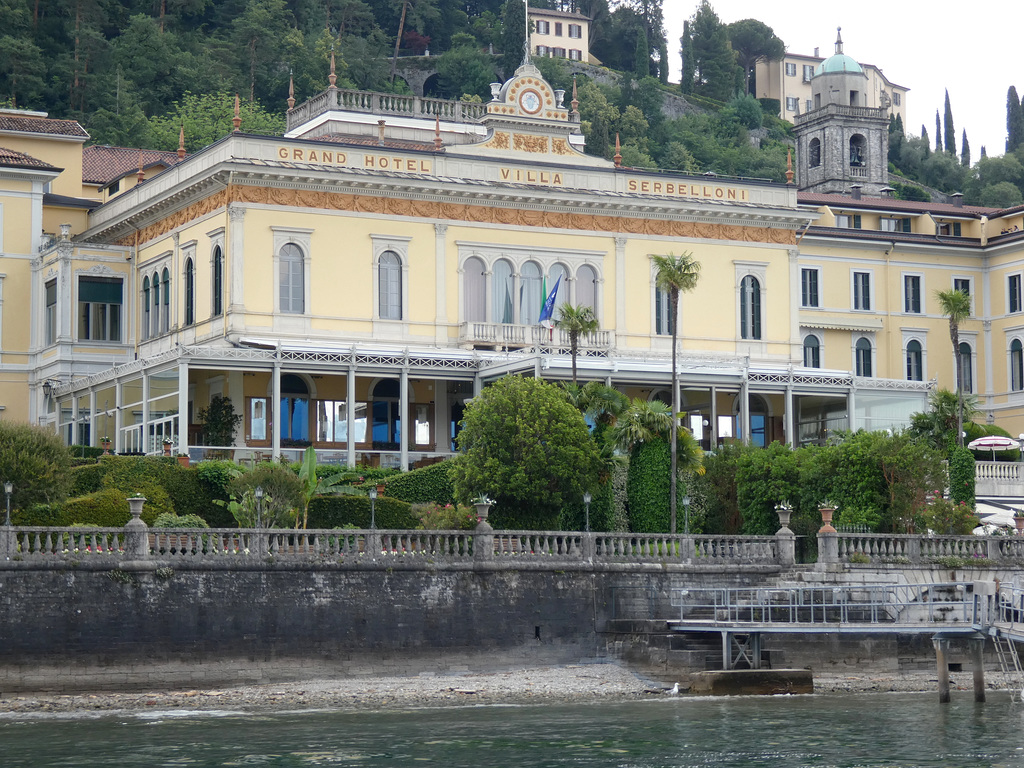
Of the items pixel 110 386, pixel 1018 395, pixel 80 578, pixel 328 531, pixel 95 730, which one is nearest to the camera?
pixel 95 730

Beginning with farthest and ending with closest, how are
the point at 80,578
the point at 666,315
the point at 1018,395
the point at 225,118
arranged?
the point at 225,118, the point at 1018,395, the point at 666,315, the point at 80,578

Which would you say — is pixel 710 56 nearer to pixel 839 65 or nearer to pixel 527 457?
pixel 839 65

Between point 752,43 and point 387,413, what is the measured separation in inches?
4324

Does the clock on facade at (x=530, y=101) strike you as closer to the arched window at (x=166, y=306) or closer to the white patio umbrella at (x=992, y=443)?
the arched window at (x=166, y=306)

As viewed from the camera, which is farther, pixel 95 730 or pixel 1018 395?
pixel 1018 395

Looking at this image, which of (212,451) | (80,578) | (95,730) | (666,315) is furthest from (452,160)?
(95,730)

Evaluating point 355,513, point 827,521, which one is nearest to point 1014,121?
point 827,521

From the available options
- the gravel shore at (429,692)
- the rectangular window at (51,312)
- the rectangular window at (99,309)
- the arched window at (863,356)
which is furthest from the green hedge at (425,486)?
the arched window at (863,356)

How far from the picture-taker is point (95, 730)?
34.1 metres

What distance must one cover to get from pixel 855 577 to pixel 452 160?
22452 millimetres

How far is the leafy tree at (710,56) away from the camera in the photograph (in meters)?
153

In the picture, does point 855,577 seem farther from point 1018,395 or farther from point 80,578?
point 1018,395

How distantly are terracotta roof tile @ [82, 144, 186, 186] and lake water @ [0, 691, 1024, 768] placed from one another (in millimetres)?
38323

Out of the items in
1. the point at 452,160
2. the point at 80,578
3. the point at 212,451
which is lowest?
the point at 80,578
